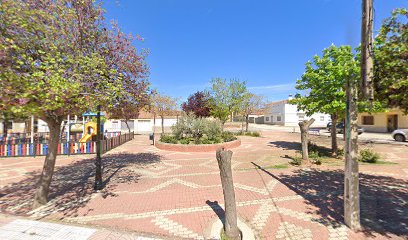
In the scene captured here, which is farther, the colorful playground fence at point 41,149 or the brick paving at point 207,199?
the colorful playground fence at point 41,149

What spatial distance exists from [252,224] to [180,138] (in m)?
11.7

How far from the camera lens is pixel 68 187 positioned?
661 cm

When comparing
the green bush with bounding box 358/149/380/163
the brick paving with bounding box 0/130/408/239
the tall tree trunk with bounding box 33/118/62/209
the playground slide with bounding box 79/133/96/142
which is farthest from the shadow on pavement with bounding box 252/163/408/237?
the playground slide with bounding box 79/133/96/142

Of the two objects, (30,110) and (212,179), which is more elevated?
(30,110)

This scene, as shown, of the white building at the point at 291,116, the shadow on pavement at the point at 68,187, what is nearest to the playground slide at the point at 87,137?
the shadow on pavement at the point at 68,187

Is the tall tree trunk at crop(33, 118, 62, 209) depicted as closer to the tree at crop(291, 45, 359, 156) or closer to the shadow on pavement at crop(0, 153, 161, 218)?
the shadow on pavement at crop(0, 153, 161, 218)

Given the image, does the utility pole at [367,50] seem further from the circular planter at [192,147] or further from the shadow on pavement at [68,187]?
the circular planter at [192,147]

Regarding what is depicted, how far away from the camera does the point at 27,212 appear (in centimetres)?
486

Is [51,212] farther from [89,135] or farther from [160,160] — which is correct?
[89,135]

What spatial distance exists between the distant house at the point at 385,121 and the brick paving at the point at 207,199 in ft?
72.3

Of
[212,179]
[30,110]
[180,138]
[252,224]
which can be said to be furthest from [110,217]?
[180,138]

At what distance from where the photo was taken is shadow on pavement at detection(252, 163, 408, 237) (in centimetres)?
416

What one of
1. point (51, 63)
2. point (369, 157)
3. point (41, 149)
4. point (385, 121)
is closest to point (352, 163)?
point (51, 63)

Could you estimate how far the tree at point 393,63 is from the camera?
11.5 ft
